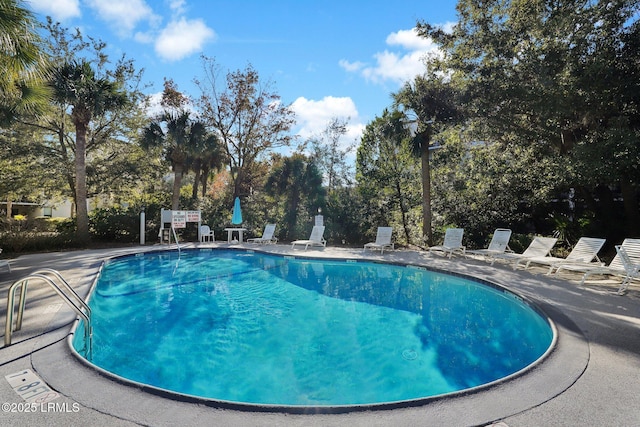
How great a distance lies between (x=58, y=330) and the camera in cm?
420

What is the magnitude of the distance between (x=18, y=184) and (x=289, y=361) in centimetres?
1846

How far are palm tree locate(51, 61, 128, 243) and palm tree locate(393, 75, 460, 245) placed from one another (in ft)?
36.3

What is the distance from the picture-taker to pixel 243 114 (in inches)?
814

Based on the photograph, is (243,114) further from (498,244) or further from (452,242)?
A: (498,244)

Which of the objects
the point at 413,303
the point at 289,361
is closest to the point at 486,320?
the point at 413,303

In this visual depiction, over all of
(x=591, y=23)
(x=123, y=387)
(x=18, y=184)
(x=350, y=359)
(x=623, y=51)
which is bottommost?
(x=350, y=359)

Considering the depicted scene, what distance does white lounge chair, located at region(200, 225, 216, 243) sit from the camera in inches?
609

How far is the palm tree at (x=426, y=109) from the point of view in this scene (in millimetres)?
12680

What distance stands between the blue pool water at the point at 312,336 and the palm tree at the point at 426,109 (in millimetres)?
5247

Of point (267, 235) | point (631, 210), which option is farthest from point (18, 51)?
point (631, 210)

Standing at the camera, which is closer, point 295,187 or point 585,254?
point 585,254

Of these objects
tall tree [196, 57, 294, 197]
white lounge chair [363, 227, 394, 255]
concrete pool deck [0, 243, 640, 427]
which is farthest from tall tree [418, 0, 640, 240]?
tall tree [196, 57, 294, 197]

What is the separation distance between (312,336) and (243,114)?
17.9m

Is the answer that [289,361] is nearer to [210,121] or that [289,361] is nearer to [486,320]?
[486,320]
